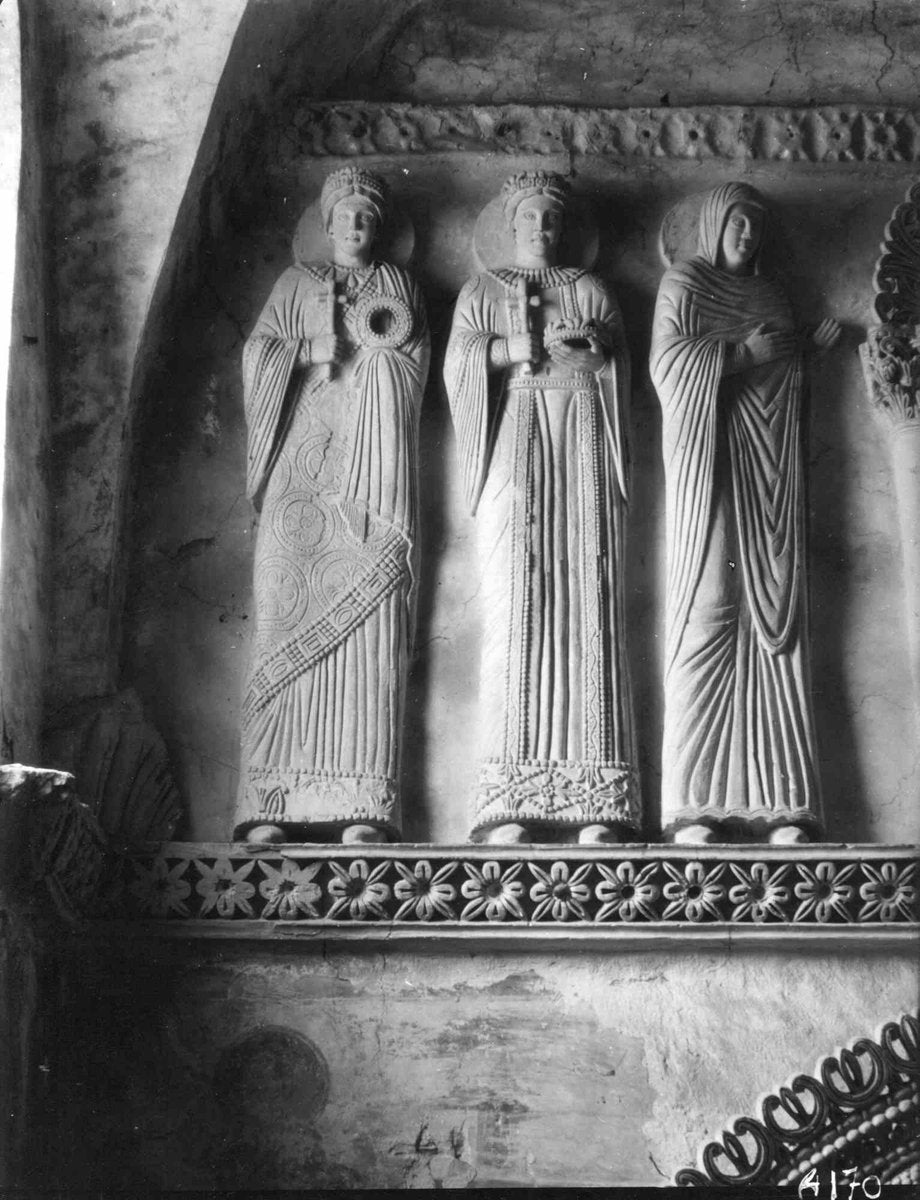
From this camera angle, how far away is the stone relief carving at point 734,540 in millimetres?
6715

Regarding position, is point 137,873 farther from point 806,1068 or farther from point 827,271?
point 827,271

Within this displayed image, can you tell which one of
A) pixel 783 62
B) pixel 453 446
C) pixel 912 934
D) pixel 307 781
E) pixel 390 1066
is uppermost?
pixel 783 62

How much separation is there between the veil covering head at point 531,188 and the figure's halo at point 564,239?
4cm

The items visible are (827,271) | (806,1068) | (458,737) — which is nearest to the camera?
(806,1068)

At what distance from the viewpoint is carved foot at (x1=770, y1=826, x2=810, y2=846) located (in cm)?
662

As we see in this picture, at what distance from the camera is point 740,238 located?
7391mm

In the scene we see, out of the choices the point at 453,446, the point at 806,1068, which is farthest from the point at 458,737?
the point at 806,1068

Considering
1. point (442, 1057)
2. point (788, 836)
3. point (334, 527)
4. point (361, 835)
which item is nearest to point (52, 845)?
A: point (361, 835)

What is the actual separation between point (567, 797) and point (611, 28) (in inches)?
111

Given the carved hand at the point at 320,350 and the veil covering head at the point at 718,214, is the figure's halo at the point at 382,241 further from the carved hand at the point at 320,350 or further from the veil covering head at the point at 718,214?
the veil covering head at the point at 718,214

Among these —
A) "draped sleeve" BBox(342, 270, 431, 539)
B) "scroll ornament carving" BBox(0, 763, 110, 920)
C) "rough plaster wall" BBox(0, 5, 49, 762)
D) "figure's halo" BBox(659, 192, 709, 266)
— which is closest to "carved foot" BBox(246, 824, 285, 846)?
"scroll ornament carving" BBox(0, 763, 110, 920)

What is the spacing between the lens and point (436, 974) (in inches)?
257

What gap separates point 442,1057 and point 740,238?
2.83 meters

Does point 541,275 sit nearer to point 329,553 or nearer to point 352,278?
point 352,278
